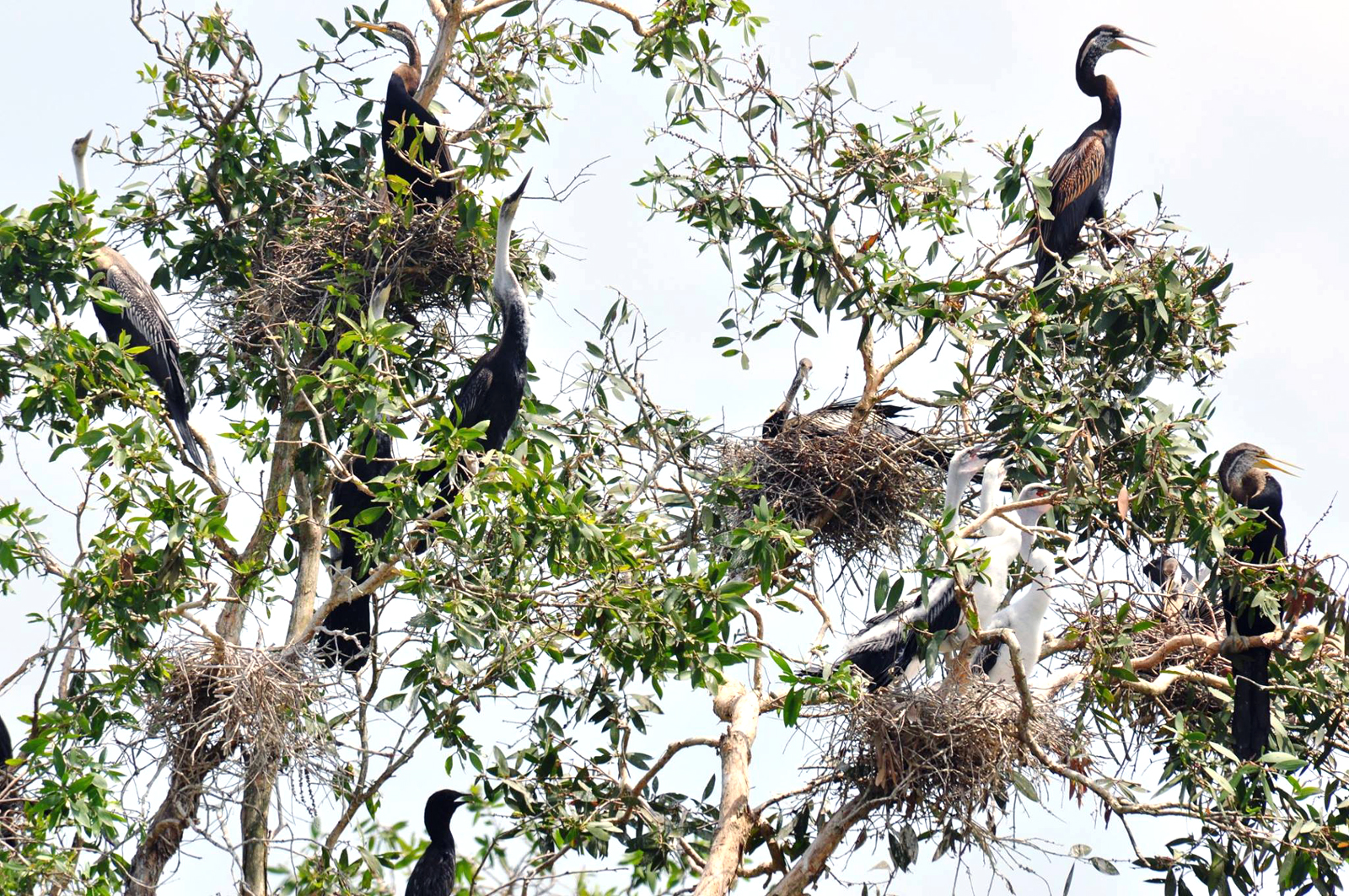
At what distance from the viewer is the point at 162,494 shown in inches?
191

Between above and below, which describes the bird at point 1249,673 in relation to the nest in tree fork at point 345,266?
below

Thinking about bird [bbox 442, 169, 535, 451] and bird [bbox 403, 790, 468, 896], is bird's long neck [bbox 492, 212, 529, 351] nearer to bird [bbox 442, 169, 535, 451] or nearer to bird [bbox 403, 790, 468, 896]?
bird [bbox 442, 169, 535, 451]

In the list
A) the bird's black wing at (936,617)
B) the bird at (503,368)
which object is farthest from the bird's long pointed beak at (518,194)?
the bird's black wing at (936,617)

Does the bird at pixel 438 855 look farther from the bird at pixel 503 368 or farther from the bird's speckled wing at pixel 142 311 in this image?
the bird's speckled wing at pixel 142 311

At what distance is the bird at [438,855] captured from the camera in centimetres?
636

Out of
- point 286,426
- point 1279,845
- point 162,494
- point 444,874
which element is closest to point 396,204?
point 286,426

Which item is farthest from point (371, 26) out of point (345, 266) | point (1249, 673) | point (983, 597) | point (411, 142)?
point (1249, 673)

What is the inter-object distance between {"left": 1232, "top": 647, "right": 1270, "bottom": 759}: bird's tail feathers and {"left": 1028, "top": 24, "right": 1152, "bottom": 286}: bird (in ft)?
5.69

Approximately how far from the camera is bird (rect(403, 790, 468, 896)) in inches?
250

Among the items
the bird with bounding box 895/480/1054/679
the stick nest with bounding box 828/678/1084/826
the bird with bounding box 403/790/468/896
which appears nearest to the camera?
the stick nest with bounding box 828/678/1084/826

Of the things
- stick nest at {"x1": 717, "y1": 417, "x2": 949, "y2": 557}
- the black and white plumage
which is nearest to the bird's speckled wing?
stick nest at {"x1": 717, "y1": 417, "x2": 949, "y2": 557}

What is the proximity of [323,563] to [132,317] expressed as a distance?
145 centimetres

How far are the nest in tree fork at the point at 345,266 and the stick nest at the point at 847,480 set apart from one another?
4.58 ft

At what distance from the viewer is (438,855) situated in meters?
6.47
